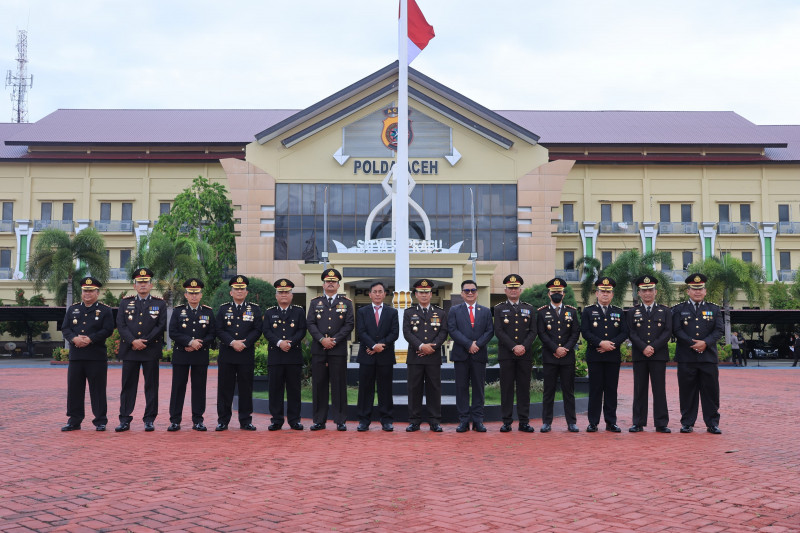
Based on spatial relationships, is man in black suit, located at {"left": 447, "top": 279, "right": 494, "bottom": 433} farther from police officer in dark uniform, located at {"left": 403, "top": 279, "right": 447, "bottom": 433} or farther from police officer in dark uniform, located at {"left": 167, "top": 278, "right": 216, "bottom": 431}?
police officer in dark uniform, located at {"left": 167, "top": 278, "right": 216, "bottom": 431}

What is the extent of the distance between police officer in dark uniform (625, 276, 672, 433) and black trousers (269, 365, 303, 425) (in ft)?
14.5

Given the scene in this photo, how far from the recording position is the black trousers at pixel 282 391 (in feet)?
31.0

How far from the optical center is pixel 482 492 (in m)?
5.66

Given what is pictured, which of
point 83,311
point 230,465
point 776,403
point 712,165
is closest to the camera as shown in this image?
point 230,465

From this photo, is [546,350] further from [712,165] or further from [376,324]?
[712,165]

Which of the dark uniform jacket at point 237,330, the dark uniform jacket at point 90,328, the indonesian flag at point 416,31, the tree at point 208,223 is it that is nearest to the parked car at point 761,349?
the tree at point 208,223

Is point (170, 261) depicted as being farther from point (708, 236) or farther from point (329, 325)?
point (708, 236)

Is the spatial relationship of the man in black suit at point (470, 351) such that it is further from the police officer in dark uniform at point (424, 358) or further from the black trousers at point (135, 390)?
the black trousers at point (135, 390)

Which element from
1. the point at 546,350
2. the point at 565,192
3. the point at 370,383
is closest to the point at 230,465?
the point at 370,383

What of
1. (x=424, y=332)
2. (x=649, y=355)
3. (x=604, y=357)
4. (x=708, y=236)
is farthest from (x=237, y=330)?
(x=708, y=236)

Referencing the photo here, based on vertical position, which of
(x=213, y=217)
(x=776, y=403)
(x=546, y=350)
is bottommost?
(x=776, y=403)

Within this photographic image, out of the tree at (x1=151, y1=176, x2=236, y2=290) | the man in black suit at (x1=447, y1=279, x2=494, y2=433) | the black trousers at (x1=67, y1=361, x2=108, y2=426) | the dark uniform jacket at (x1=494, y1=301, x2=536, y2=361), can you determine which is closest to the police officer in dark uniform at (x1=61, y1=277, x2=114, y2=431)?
the black trousers at (x1=67, y1=361, x2=108, y2=426)

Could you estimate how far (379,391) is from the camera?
9633mm

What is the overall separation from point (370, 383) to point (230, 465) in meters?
3.15
